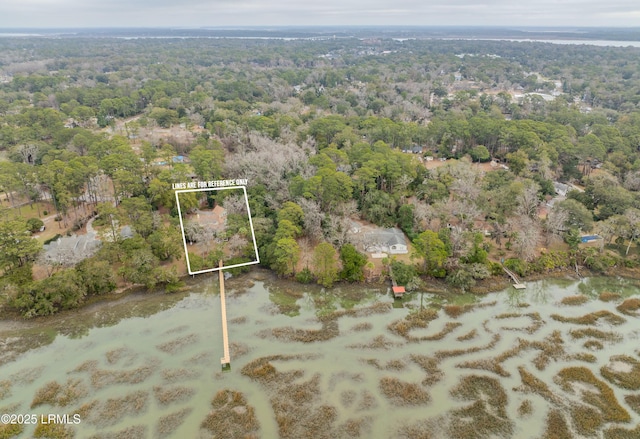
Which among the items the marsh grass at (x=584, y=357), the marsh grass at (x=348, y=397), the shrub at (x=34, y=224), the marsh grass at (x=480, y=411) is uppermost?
the shrub at (x=34, y=224)

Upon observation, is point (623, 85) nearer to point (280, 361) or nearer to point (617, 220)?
point (617, 220)

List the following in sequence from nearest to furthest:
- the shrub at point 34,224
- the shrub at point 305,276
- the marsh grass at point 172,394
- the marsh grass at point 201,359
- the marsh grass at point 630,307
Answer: the marsh grass at point 172,394 → the marsh grass at point 201,359 → the marsh grass at point 630,307 → the shrub at point 305,276 → the shrub at point 34,224

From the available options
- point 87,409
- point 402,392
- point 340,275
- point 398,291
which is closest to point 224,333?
point 87,409

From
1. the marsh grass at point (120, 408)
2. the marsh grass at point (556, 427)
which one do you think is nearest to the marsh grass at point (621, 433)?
the marsh grass at point (556, 427)

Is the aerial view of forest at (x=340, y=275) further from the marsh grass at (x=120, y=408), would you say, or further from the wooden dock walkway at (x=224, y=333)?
the wooden dock walkway at (x=224, y=333)

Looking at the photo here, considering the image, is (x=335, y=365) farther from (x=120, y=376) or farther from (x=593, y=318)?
(x=593, y=318)

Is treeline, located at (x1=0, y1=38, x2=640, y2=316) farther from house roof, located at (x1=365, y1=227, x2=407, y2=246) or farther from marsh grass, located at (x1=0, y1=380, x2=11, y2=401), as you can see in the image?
marsh grass, located at (x1=0, y1=380, x2=11, y2=401)

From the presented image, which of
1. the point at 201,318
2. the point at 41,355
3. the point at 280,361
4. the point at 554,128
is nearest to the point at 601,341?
the point at 280,361
